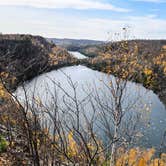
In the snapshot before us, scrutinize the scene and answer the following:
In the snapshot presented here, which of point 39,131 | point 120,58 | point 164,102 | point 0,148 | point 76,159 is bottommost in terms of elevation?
point 164,102

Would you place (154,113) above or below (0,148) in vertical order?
below

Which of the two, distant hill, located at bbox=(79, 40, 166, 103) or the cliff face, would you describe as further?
distant hill, located at bbox=(79, 40, 166, 103)

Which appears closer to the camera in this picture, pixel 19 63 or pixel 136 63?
pixel 19 63

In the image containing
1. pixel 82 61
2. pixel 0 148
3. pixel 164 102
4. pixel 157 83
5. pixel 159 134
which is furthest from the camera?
pixel 82 61

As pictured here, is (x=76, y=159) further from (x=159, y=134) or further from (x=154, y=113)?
(x=154, y=113)

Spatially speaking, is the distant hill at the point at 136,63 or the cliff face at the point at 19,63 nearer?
the cliff face at the point at 19,63

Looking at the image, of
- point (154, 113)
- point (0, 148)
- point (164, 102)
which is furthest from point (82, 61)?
point (0, 148)

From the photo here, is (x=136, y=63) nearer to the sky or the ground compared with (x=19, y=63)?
nearer to the ground

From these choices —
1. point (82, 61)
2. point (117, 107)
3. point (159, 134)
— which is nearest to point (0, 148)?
point (117, 107)

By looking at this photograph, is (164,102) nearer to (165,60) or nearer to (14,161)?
(165,60)

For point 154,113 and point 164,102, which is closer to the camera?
point 154,113

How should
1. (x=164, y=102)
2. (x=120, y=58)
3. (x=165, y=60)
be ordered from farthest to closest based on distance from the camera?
(x=165, y=60) → (x=164, y=102) → (x=120, y=58)
